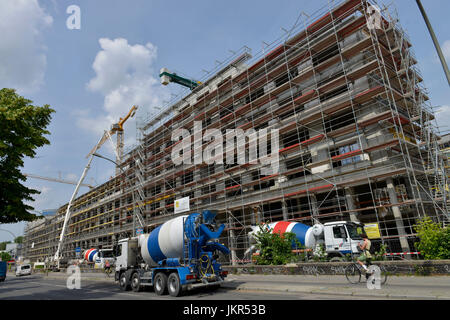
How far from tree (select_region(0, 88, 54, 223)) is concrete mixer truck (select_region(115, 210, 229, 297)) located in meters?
6.75

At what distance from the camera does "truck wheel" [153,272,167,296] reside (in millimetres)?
12094

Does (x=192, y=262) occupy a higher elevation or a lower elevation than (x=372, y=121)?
lower

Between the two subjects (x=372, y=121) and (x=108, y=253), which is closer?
(x=372, y=121)

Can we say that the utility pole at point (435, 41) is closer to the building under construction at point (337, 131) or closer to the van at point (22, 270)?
the building under construction at point (337, 131)

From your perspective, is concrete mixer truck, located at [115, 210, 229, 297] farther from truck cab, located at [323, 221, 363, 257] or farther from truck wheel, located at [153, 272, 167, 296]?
truck cab, located at [323, 221, 363, 257]

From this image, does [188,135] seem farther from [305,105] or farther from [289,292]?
[289,292]

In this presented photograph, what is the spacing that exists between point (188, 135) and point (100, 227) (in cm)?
3506

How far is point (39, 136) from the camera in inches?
577

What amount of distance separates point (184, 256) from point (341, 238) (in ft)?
30.5

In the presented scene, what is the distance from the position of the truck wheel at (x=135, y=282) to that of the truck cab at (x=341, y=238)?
10.6 m

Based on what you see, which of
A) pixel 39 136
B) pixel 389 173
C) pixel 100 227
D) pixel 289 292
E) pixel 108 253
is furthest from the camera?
pixel 100 227

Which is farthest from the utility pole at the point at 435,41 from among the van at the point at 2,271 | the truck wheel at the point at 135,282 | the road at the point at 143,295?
the van at the point at 2,271

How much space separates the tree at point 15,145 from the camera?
13.4 meters
